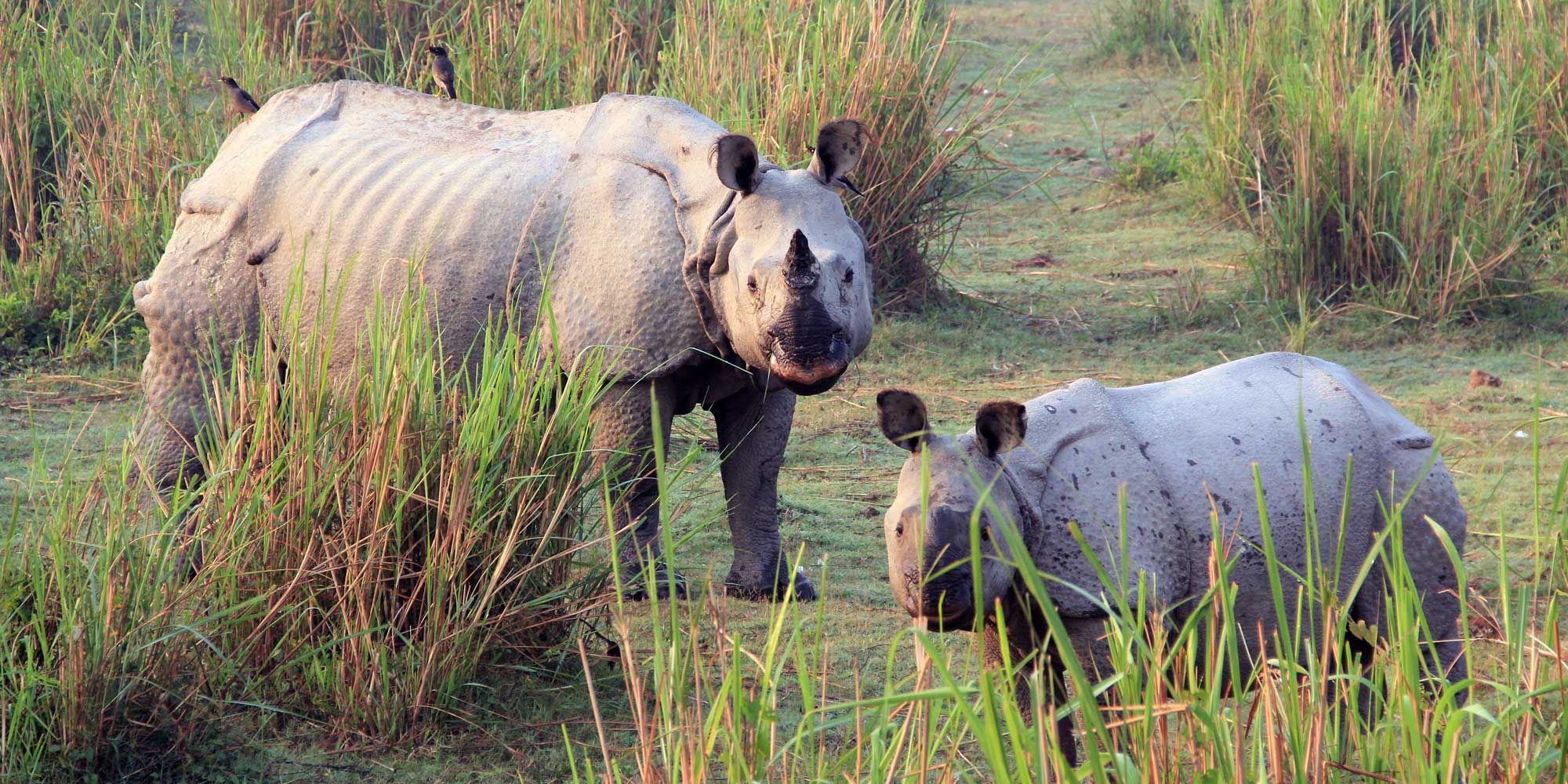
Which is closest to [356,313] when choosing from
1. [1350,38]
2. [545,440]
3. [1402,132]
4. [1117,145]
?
[545,440]

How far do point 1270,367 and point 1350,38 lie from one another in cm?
430

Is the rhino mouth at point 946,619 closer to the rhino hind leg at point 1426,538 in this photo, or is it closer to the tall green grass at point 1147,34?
the rhino hind leg at point 1426,538

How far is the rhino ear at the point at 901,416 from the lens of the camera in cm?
277

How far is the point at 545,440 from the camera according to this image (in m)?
3.40

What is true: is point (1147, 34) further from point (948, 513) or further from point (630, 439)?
point (948, 513)

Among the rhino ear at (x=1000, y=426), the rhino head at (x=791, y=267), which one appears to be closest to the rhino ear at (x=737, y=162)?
the rhino head at (x=791, y=267)

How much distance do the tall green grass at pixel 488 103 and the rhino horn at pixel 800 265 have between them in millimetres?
2473

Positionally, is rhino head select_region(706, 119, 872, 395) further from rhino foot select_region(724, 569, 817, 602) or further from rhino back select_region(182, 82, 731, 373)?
rhino foot select_region(724, 569, 817, 602)

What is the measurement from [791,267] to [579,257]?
0.69 metres

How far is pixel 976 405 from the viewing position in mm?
5711

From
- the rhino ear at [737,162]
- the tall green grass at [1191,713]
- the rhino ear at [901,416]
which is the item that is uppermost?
the rhino ear at [737,162]

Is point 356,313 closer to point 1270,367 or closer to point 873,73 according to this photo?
point 1270,367

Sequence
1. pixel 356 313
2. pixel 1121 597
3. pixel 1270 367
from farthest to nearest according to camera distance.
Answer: pixel 356 313, pixel 1270 367, pixel 1121 597

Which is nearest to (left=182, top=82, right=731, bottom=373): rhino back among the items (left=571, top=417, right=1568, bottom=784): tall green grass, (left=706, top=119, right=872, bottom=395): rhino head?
(left=706, top=119, right=872, bottom=395): rhino head
